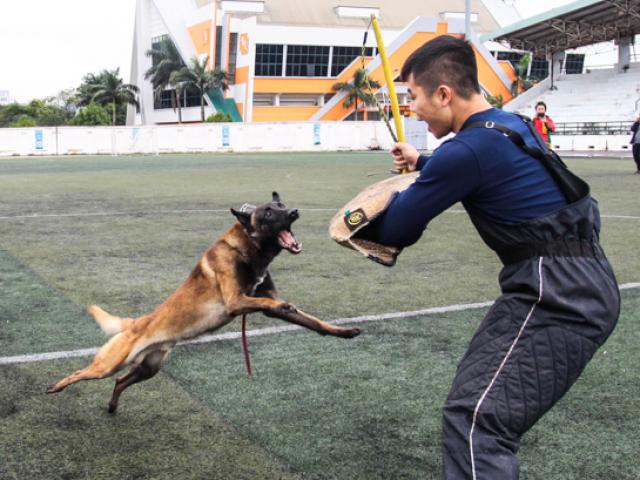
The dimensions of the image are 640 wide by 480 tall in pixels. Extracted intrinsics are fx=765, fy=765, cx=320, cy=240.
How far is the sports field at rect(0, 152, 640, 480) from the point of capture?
3.64 m

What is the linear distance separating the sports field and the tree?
71.3 meters

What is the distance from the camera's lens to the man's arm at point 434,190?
2.48 m

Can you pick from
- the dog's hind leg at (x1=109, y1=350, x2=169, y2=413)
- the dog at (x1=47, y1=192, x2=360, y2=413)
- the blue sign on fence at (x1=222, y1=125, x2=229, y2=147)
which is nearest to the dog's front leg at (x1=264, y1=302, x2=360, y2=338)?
the dog at (x1=47, y1=192, x2=360, y2=413)

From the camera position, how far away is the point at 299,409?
14.1ft

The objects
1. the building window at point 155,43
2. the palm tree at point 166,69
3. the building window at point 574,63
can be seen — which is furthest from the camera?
the building window at point 574,63

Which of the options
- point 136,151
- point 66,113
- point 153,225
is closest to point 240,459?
point 153,225

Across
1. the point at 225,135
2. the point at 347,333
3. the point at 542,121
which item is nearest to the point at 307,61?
the point at 225,135

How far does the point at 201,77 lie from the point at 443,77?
241 feet

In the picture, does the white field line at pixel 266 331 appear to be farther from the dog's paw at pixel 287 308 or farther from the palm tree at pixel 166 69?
the palm tree at pixel 166 69

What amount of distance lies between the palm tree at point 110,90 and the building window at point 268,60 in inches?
681

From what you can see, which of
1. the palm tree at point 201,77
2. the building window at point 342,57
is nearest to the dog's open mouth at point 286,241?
the palm tree at point 201,77

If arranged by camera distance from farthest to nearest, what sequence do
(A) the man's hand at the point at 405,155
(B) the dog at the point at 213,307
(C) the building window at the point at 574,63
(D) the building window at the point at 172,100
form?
(C) the building window at the point at 574,63 → (D) the building window at the point at 172,100 → (B) the dog at the point at 213,307 → (A) the man's hand at the point at 405,155

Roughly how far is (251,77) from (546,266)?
7211 cm

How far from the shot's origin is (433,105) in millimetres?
2648
